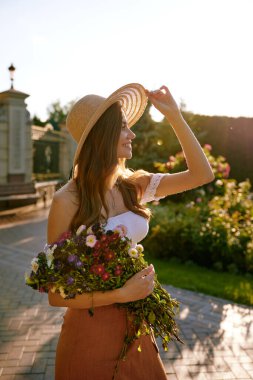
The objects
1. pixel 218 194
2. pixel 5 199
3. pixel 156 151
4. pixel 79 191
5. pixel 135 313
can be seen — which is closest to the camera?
pixel 135 313

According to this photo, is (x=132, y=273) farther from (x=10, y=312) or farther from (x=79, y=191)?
(x=10, y=312)

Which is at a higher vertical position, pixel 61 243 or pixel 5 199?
pixel 61 243

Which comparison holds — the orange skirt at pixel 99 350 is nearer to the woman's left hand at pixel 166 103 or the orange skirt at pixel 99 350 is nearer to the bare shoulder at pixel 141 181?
the bare shoulder at pixel 141 181

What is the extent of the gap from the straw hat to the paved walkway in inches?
102

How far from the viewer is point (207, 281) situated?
691 cm

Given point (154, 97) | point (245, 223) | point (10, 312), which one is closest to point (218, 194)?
point (245, 223)

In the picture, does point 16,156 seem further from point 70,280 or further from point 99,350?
point 70,280

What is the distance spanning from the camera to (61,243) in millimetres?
1834

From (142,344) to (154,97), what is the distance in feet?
4.70

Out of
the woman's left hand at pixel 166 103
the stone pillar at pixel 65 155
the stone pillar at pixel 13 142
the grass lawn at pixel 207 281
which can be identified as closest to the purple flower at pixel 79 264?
the woman's left hand at pixel 166 103

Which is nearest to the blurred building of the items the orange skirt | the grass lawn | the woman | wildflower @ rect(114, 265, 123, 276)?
the grass lawn

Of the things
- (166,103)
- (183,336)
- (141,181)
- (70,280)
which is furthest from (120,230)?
(183,336)

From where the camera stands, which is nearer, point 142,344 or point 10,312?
point 142,344

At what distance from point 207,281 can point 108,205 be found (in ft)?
16.8
